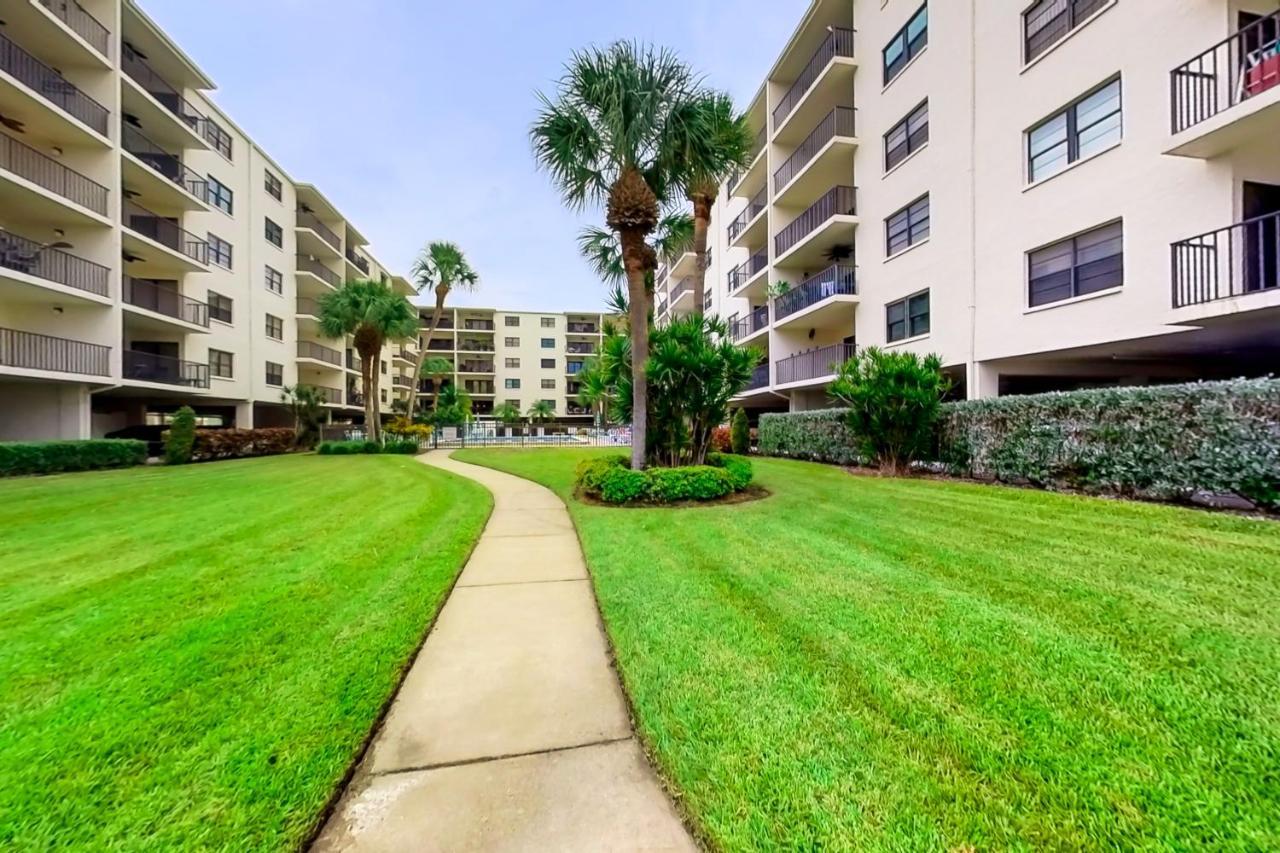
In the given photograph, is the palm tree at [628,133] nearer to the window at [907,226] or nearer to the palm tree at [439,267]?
the window at [907,226]

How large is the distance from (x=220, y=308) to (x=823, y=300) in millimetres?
27247

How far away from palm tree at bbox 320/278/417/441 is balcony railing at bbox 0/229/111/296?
32.7 feet

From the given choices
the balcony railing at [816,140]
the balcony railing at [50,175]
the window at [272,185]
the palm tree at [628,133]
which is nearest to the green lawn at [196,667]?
the palm tree at [628,133]

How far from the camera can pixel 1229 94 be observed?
321 inches

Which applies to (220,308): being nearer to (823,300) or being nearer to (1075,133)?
(823,300)

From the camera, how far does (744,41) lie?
21797 mm

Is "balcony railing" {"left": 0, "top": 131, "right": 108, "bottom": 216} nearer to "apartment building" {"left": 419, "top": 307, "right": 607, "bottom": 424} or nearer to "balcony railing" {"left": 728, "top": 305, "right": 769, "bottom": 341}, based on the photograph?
"balcony railing" {"left": 728, "top": 305, "right": 769, "bottom": 341}

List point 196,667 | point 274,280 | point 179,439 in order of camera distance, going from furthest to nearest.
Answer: point 274,280 → point 179,439 → point 196,667

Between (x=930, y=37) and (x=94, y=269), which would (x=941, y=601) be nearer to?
(x=930, y=37)

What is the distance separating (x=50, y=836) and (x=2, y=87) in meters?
22.8

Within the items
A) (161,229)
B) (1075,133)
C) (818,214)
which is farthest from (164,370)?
(1075,133)

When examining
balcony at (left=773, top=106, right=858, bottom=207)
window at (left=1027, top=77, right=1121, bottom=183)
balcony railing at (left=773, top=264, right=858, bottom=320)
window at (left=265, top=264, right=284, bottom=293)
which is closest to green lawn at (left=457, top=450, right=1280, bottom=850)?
window at (left=1027, top=77, right=1121, bottom=183)

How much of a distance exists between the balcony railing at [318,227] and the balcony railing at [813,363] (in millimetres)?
30780

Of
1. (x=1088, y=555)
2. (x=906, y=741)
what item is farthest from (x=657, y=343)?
(x=906, y=741)
